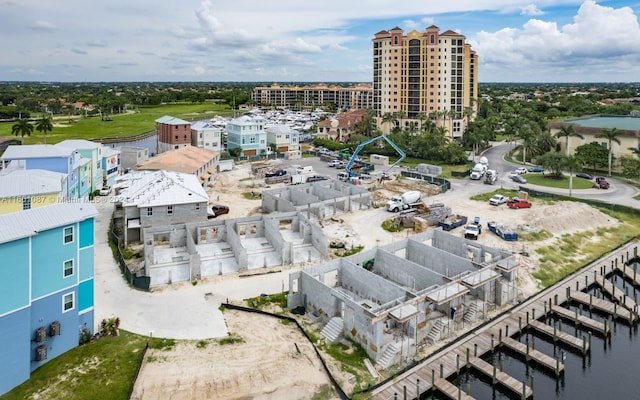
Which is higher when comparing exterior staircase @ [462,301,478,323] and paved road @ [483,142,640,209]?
paved road @ [483,142,640,209]

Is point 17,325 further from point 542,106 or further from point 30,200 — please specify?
point 542,106

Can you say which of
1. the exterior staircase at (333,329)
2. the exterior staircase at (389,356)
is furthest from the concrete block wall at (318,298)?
the exterior staircase at (389,356)

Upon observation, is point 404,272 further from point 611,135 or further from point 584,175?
point 611,135

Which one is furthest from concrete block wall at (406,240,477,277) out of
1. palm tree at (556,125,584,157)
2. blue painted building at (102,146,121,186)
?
palm tree at (556,125,584,157)

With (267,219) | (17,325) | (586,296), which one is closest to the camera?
(17,325)

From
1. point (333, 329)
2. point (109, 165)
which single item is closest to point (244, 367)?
point (333, 329)

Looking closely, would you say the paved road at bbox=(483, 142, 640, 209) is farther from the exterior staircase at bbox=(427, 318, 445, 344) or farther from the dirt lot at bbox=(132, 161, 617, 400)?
the exterior staircase at bbox=(427, 318, 445, 344)

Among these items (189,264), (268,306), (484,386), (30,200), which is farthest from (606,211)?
(30,200)
